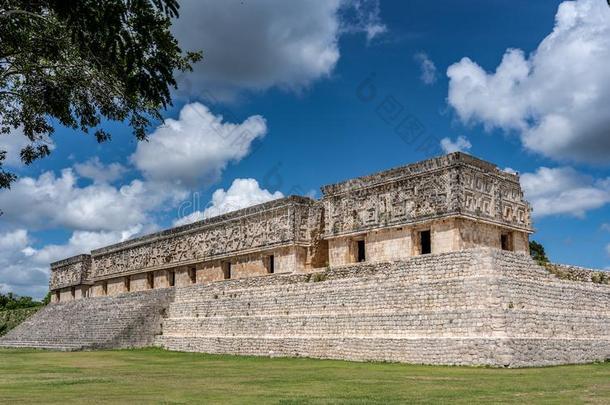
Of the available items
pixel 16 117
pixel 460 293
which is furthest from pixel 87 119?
pixel 460 293

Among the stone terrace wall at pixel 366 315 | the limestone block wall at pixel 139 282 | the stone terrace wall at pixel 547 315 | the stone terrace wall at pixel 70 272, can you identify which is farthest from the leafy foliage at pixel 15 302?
the stone terrace wall at pixel 547 315

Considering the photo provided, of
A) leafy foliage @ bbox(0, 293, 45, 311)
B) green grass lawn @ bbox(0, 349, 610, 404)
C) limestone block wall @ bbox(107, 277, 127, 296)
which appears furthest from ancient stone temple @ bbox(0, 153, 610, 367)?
leafy foliage @ bbox(0, 293, 45, 311)

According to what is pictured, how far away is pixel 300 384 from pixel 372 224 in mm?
8982

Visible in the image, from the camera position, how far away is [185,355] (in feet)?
60.7

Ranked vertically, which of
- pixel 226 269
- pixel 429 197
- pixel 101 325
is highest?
pixel 429 197

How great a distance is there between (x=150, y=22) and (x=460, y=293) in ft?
34.0

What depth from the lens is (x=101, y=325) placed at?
77.7 ft

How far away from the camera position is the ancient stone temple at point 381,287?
13.5m

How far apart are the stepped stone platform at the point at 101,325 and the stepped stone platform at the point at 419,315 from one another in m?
0.50

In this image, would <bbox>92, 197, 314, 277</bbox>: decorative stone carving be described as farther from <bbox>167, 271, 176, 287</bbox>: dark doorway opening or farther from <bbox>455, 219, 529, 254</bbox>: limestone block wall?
<bbox>455, 219, 529, 254</bbox>: limestone block wall

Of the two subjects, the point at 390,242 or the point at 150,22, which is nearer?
the point at 150,22

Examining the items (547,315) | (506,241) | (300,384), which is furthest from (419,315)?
(506,241)

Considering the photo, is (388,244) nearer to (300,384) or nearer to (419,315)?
(419,315)

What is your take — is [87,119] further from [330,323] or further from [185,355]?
[185,355]
